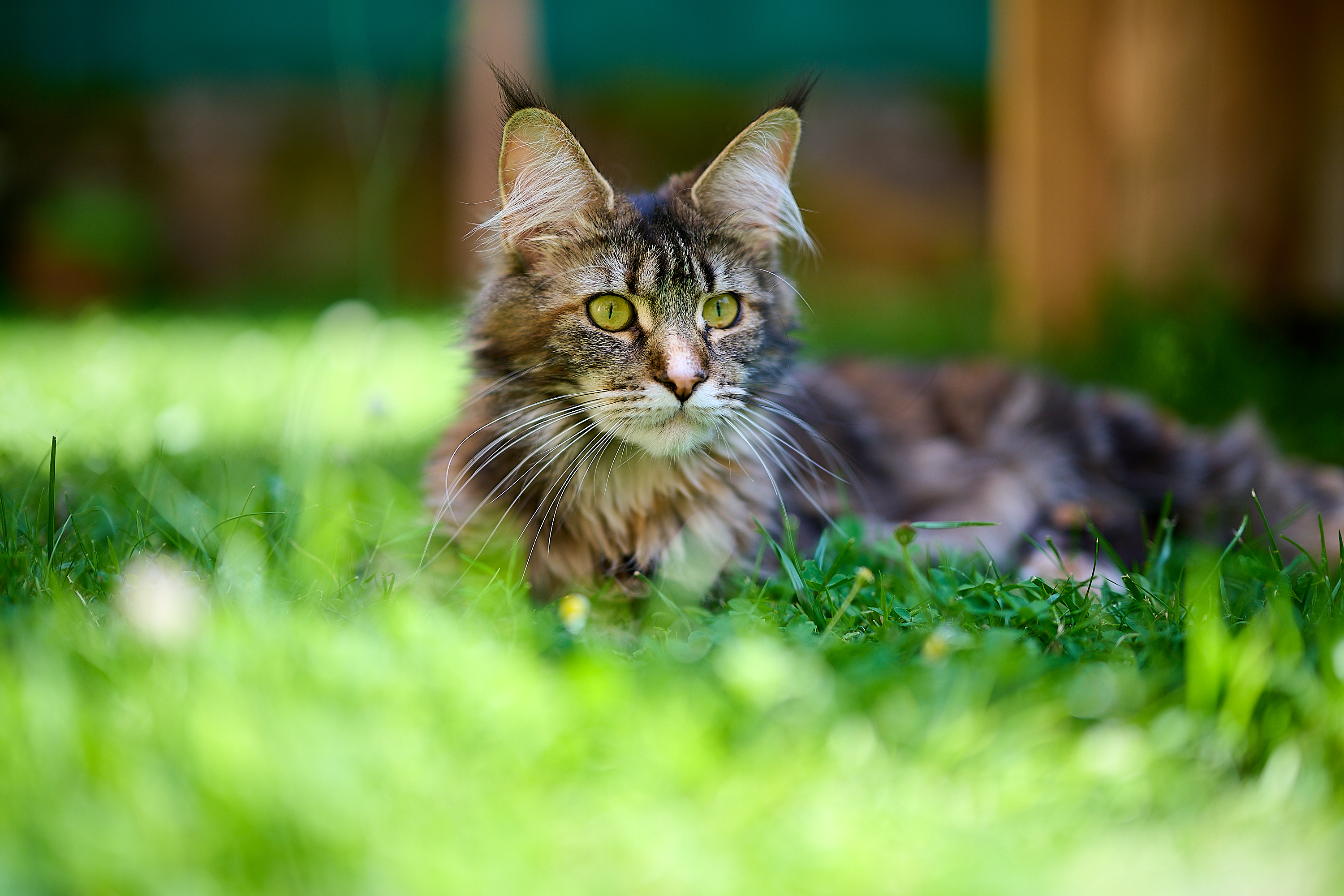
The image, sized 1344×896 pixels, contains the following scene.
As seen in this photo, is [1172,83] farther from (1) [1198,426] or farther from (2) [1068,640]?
(2) [1068,640]

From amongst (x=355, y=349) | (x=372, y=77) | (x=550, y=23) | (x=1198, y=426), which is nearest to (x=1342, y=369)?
(x=1198, y=426)

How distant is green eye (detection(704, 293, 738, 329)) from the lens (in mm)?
1787

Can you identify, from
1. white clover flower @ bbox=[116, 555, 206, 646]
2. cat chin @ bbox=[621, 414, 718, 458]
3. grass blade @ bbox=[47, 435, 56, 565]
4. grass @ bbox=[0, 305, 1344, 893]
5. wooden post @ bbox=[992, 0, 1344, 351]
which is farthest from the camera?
wooden post @ bbox=[992, 0, 1344, 351]

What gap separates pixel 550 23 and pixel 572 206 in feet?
18.3

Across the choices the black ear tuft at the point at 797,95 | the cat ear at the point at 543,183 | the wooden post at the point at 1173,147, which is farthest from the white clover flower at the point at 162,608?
the wooden post at the point at 1173,147

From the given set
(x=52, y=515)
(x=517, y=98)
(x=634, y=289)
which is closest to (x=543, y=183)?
(x=517, y=98)

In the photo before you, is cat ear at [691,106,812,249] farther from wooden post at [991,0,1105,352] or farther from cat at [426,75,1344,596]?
wooden post at [991,0,1105,352]

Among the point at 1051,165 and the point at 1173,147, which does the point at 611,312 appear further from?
the point at 1173,147

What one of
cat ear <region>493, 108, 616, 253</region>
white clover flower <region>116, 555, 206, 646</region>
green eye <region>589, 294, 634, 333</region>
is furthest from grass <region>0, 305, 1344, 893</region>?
cat ear <region>493, 108, 616, 253</region>

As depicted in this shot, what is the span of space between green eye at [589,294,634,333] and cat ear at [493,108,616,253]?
17 cm

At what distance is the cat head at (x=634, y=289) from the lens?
5.44 ft

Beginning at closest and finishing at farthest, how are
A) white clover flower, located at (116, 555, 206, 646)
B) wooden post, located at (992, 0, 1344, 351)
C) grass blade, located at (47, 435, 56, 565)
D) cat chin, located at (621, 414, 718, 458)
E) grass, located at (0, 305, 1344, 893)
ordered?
1. grass, located at (0, 305, 1344, 893)
2. white clover flower, located at (116, 555, 206, 646)
3. grass blade, located at (47, 435, 56, 565)
4. cat chin, located at (621, 414, 718, 458)
5. wooden post, located at (992, 0, 1344, 351)

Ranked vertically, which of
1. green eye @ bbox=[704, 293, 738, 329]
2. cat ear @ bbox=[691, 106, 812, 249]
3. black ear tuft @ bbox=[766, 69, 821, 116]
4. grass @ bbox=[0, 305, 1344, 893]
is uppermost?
black ear tuft @ bbox=[766, 69, 821, 116]

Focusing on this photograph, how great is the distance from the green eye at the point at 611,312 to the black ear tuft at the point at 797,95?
458 millimetres
